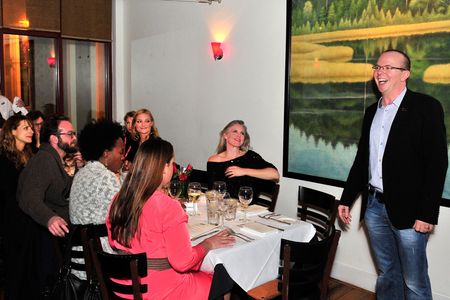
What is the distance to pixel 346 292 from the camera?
11.9 ft

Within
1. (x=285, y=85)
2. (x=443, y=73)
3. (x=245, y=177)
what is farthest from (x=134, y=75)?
(x=443, y=73)

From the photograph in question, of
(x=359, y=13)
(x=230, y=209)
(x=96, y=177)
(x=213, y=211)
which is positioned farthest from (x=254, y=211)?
(x=359, y=13)

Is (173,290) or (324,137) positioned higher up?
(324,137)

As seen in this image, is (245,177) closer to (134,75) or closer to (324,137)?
(324,137)

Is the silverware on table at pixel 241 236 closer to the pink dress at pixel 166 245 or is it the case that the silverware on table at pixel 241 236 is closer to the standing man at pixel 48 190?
the pink dress at pixel 166 245

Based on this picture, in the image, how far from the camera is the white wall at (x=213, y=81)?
3.80 metres

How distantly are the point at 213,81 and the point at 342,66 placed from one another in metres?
1.72

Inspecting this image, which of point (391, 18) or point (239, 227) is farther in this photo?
point (391, 18)

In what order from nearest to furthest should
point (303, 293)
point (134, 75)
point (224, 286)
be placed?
point (224, 286)
point (303, 293)
point (134, 75)

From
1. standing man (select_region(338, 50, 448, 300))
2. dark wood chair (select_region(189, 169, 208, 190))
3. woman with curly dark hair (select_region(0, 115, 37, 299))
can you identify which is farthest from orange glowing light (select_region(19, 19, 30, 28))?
standing man (select_region(338, 50, 448, 300))

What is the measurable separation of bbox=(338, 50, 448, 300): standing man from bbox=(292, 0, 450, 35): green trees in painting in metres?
0.76

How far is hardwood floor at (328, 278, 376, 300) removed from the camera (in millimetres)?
3535

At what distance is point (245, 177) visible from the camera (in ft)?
11.8

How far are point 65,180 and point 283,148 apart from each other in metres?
2.05
